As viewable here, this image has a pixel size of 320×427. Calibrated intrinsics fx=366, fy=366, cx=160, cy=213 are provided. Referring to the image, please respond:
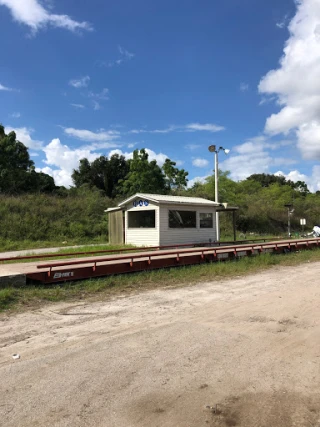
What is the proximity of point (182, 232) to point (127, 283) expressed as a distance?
9702 mm

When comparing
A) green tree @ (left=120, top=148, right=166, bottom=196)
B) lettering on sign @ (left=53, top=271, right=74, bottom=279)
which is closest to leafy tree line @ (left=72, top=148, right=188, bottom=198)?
green tree @ (left=120, top=148, right=166, bottom=196)

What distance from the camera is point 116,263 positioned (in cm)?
1016

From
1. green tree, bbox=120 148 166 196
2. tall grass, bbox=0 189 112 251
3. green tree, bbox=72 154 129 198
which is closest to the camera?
tall grass, bbox=0 189 112 251

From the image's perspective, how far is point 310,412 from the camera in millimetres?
3119

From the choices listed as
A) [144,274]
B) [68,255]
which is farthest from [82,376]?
[68,255]

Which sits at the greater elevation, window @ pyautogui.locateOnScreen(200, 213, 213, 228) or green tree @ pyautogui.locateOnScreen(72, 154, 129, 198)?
green tree @ pyautogui.locateOnScreen(72, 154, 129, 198)

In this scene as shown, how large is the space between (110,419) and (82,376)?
89 cm

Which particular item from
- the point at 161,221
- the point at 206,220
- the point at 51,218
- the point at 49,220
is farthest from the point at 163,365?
the point at 51,218

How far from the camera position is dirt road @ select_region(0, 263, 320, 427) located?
10.2 feet

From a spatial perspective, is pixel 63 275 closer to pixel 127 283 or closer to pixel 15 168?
pixel 127 283

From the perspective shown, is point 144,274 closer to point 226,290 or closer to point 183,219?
point 226,290

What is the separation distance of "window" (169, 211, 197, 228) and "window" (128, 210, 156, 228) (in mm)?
903

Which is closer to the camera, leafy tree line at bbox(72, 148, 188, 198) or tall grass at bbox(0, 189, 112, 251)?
tall grass at bbox(0, 189, 112, 251)

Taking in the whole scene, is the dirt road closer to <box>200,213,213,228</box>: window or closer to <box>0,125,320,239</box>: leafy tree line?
<box>200,213,213,228</box>: window
